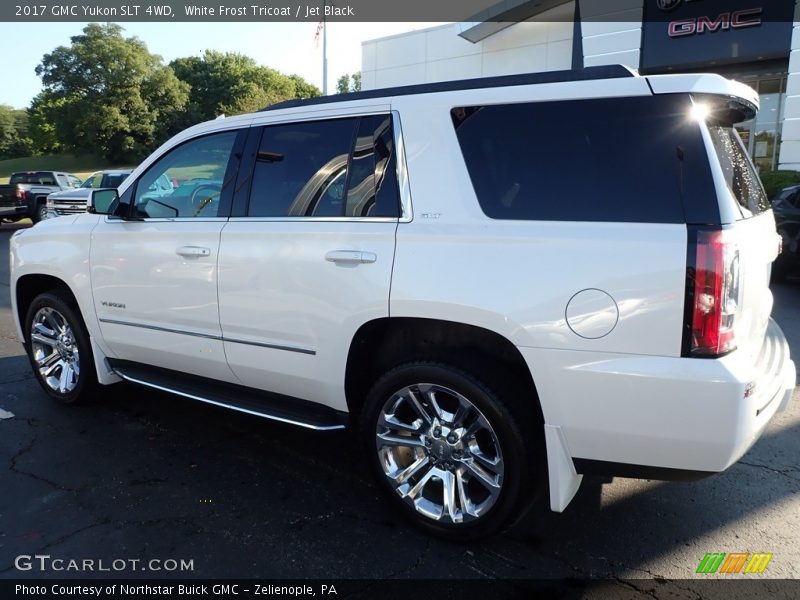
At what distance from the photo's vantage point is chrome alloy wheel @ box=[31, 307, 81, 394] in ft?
15.2

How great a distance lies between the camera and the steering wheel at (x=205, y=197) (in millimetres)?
3814

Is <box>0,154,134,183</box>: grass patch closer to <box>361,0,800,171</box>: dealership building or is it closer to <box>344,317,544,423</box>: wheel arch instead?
<box>361,0,800,171</box>: dealership building

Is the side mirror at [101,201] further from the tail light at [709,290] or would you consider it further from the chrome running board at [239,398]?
the tail light at [709,290]

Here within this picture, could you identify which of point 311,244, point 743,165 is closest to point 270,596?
point 311,244

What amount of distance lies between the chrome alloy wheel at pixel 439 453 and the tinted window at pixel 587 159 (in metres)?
0.90

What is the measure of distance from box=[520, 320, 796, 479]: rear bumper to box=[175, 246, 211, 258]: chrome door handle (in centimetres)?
192

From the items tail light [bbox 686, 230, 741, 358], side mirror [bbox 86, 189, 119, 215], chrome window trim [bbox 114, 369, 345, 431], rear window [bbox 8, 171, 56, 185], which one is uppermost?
rear window [bbox 8, 171, 56, 185]

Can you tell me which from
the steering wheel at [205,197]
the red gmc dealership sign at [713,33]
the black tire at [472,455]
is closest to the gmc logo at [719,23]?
the red gmc dealership sign at [713,33]

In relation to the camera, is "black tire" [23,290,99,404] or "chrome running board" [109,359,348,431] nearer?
"chrome running board" [109,359,348,431]

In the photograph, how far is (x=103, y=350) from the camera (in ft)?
14.4

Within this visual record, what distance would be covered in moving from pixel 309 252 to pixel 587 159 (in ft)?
4.53

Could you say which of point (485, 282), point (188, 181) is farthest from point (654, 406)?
point (188, 181)

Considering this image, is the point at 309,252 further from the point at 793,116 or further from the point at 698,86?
the point at 793,116

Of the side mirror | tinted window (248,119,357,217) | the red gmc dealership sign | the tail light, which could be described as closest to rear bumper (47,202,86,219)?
the side mirror
